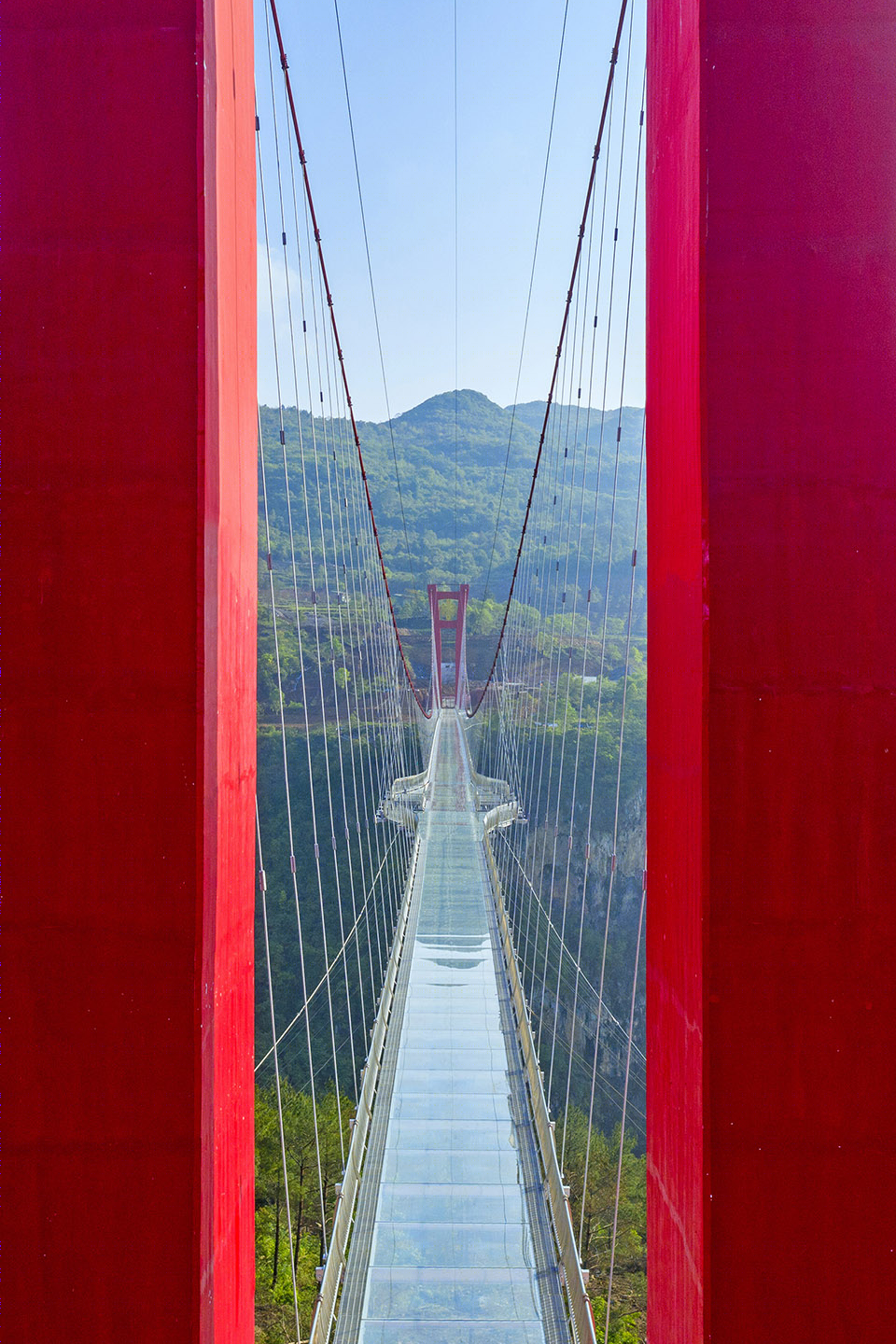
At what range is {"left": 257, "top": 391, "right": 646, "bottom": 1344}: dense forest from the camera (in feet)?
35.6

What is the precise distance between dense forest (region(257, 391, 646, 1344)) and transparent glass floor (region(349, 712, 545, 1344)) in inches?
23.5

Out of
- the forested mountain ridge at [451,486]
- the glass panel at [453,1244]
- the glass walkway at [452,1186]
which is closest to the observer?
the glass walkway at [452,1186]

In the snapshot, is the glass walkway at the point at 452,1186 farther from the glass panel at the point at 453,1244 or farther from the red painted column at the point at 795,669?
the red painted column at the point at 795,669

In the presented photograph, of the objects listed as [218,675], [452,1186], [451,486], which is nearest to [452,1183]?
[452,1186]

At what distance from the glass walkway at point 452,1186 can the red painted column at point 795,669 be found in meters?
2.84

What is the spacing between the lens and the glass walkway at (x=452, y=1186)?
13.2 feet

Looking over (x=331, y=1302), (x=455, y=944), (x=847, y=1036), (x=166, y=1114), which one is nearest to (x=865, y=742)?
(x=847, y=1036)

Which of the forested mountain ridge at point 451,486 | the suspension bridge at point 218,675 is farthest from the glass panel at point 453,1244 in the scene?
the forested mountain ridge at point 451,486

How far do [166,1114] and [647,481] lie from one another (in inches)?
→ 64.4

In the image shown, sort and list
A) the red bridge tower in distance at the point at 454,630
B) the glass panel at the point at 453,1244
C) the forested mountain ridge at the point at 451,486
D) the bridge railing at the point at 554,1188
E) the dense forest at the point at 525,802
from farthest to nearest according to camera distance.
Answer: the forested mountain ridge at the point at 451,486, the red bridge tower in distance at the point at 454,630, the dense forest at the point at 525,802, the glass panel at the point at 453,1244, the bridge railing at the point at 554,1188

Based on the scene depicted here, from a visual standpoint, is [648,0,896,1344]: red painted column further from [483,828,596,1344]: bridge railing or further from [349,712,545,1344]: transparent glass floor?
[349,712,545,1344]: transparent glass floor

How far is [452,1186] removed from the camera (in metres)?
5.09

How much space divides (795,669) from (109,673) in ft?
4.18

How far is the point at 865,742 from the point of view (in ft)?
5.59
